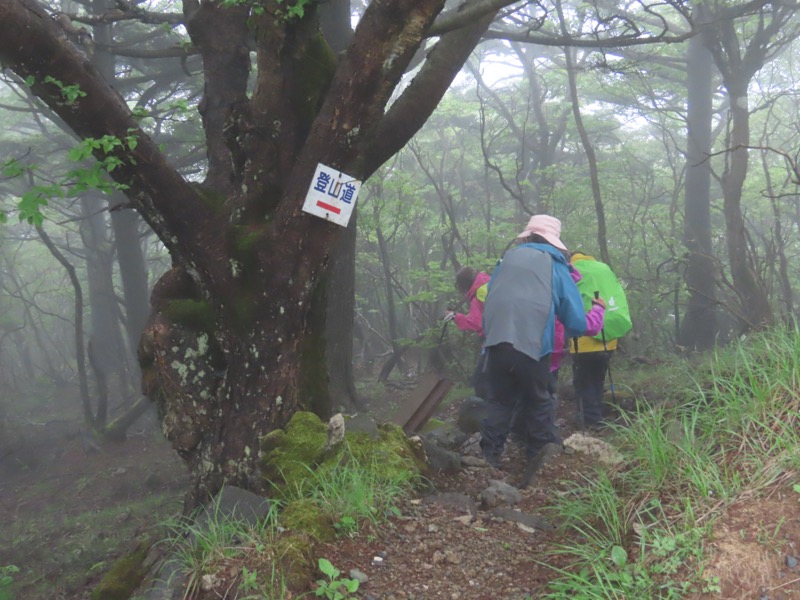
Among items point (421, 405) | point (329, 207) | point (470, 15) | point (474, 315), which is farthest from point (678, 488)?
point (421, 405)

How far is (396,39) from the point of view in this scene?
160 inches

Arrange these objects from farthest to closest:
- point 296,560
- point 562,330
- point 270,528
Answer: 1. point 562,330
2. point 270,528
3. point 296,560

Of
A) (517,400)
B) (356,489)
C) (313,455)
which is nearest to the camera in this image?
(356,489)

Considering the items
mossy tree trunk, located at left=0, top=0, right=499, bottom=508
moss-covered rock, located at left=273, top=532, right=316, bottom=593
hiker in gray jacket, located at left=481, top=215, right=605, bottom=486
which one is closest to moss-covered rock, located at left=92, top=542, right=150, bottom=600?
mossy tree trunk, located at left=0, top=0, right=499, bottom=508

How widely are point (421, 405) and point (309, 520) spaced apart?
12.0ft

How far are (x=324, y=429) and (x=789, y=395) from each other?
269 centimetres

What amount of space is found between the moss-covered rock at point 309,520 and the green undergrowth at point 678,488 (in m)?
1.18

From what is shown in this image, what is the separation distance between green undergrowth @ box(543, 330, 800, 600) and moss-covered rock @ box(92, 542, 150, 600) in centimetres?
241

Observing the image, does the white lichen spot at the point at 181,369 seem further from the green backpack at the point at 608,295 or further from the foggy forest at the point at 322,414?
the green backpack at the point at 608,295

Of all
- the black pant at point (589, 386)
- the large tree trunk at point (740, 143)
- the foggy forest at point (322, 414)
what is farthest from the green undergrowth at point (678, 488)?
the large tree trunk at point (740, 143)

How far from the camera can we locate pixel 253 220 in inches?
179

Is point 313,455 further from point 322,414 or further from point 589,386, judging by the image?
point 589,386

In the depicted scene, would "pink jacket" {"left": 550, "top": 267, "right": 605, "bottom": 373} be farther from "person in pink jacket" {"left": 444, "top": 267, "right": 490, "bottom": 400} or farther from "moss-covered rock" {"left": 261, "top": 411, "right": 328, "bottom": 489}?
"moss-covered rock" {"left": 261, "top": 411, "right": 328, "bottom": 489}

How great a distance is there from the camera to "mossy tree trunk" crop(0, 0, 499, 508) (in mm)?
4145
